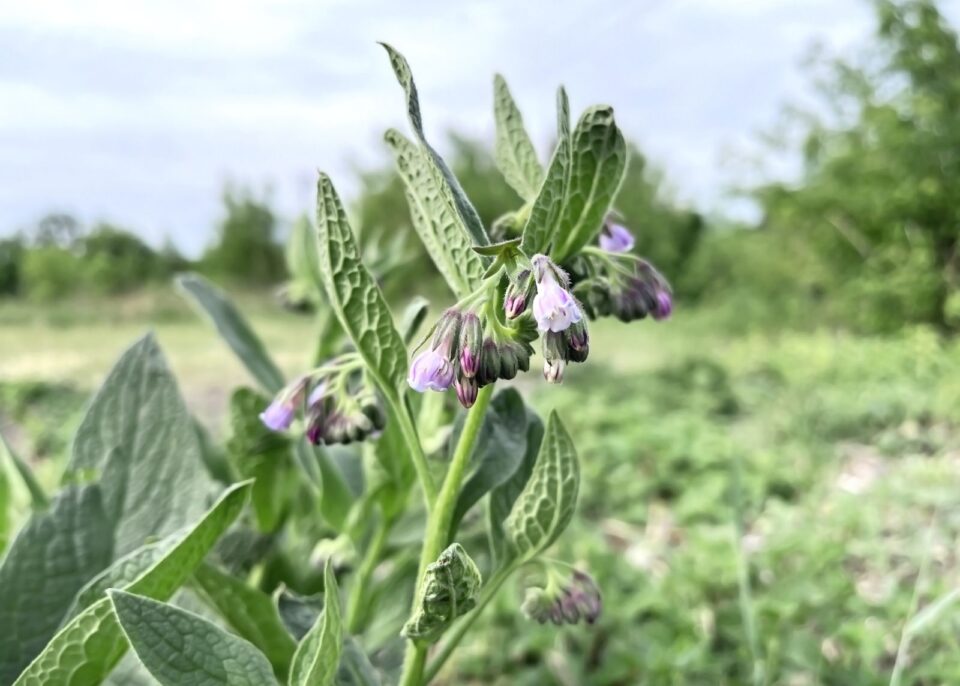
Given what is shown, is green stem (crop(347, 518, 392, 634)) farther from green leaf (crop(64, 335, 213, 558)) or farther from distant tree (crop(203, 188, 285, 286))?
distant tree (crop(203, 188, 285, 286))

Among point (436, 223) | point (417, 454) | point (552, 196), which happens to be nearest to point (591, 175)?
point (552, 196)

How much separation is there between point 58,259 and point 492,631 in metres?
20.4

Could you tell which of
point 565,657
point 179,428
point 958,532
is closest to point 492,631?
point 565,657

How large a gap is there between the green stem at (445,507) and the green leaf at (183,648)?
0.14m

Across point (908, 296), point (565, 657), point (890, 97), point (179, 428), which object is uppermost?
point (890, 97)

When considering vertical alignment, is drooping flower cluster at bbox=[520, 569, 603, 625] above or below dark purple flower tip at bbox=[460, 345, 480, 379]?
below

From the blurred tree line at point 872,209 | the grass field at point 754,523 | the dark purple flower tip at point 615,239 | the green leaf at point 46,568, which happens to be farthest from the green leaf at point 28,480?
the blurred tree line at point 872,209

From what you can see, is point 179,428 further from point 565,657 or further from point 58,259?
point 58,259

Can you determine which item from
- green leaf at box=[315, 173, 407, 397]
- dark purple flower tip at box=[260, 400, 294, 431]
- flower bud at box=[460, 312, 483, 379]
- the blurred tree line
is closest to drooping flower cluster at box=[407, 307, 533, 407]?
flower bud at box=[460, 312, 483, 379]

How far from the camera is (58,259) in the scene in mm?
19641

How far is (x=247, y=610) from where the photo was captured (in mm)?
896

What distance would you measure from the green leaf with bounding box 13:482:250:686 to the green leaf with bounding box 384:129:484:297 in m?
0.25

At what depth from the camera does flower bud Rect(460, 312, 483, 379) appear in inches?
24.8

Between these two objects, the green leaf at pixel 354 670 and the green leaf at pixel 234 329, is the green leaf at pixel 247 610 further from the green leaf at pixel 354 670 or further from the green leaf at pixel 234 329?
the green leaf at pixel 234 329
